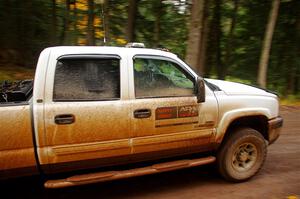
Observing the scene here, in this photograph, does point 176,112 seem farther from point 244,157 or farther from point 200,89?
point 244,157

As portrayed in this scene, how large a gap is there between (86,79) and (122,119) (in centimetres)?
68

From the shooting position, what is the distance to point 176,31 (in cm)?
2041

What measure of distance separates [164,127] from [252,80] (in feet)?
49.5

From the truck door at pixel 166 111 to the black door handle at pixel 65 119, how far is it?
→ 31.3 inches

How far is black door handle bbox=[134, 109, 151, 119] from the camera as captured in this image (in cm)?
463

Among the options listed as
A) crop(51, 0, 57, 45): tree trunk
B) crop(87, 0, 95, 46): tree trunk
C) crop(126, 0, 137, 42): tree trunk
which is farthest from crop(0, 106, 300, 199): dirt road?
crop(51, 0, 57, 45): tree trunk

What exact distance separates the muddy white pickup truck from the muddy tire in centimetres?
2

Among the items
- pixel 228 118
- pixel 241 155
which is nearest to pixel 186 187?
pixel 241 155

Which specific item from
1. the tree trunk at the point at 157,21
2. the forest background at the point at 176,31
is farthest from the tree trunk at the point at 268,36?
the tree trunk at the point at 157,21

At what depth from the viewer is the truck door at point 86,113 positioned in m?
4.27

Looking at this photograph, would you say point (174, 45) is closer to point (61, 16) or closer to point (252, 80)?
point (252, 80)

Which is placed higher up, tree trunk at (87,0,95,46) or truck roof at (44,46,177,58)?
tree trunk at (87,0,95,46)

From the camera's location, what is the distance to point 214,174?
5914mm

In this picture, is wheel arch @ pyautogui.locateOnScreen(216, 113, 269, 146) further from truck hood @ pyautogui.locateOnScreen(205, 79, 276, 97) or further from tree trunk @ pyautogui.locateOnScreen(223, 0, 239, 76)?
tree trunk @ pyautogui.locateOnScreen(223, 0, 239, 76)
